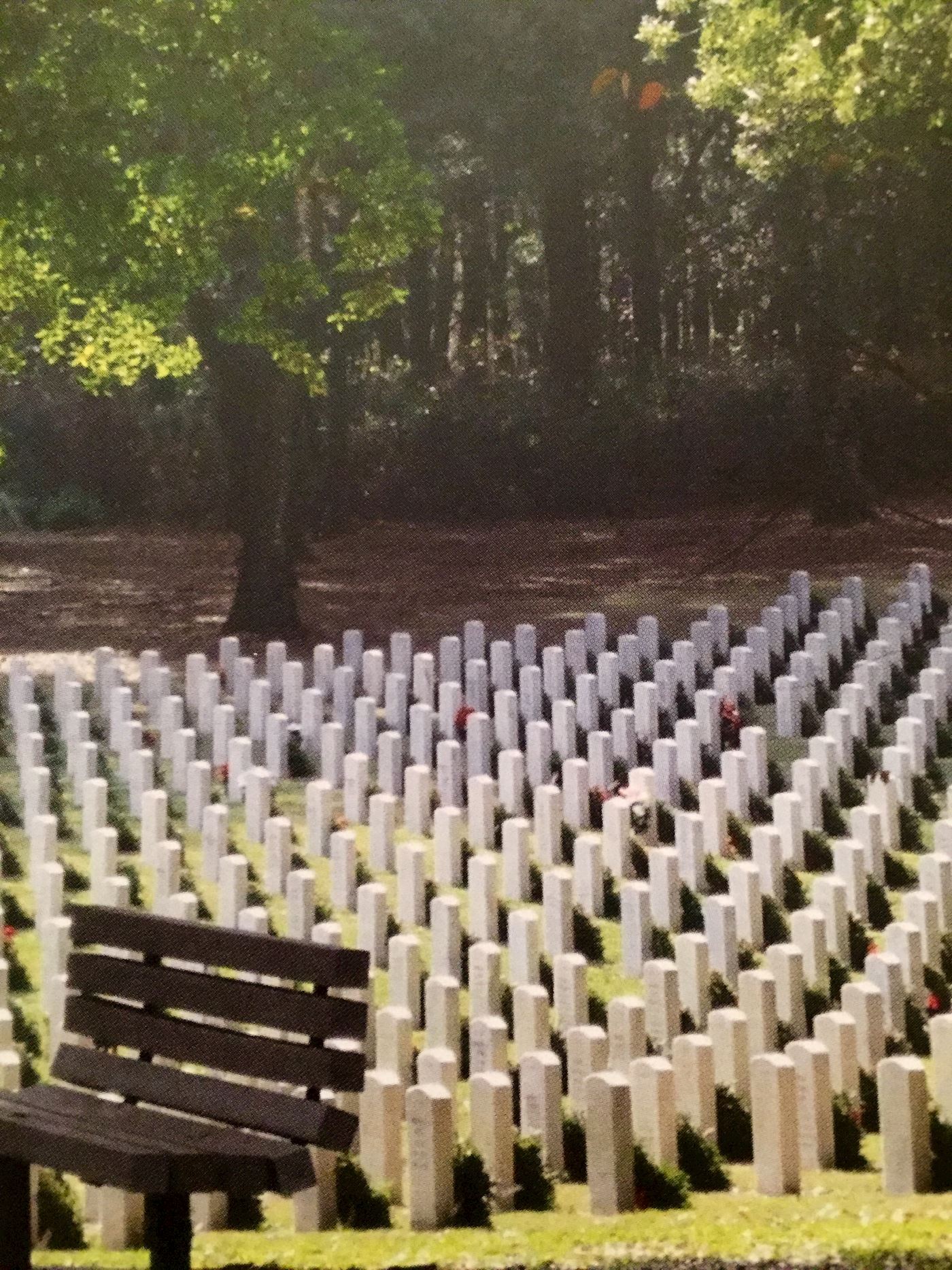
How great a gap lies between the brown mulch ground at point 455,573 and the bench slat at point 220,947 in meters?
10.6

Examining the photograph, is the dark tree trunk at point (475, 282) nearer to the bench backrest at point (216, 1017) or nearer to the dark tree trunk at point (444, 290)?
the dark tree trunk at point (444, 290)

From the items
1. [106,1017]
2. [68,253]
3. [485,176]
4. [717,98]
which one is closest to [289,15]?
[68,253]

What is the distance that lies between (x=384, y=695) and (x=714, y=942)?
15.9ft

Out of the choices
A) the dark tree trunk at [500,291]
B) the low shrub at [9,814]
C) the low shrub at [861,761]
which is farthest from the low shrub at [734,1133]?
the dark tree trunk at [500,291]

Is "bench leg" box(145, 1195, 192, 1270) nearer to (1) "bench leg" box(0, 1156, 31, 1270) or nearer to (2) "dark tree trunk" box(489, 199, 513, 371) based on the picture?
(1) "bench leg" box(0, 1156, 31, 1270)

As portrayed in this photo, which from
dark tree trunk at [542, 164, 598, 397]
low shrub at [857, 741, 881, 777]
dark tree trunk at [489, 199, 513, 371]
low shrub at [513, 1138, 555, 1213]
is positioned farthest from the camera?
dark tree trunk at [489, 199, 513, 371]

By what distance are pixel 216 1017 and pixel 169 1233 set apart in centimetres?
65

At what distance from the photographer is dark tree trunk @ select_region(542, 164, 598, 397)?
27719mm

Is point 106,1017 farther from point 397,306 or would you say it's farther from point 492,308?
point 492,308

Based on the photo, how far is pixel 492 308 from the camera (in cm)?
3694

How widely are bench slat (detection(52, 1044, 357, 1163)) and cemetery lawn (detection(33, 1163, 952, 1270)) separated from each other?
327 millimetres

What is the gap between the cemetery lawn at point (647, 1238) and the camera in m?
4.46

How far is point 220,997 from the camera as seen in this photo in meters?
4.62

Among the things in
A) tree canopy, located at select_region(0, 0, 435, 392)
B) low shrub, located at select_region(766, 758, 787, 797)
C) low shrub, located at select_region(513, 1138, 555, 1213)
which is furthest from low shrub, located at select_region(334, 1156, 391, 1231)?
tree canopy, located at select_region(0, 0, 435, 392)
